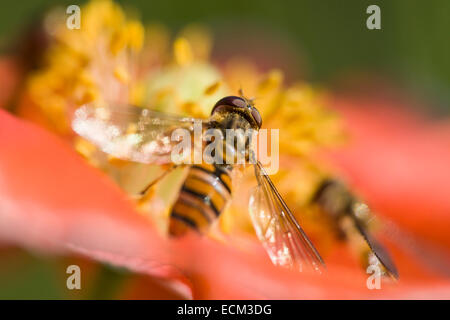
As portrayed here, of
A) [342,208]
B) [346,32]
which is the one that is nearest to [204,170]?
[342,208]

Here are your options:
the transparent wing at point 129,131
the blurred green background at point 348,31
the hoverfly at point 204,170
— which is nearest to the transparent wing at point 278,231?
the hoverfly at point 204,170

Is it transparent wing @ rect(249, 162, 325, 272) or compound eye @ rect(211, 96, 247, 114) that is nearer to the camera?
transparent wing @ rect(249, 162, 325, 272)

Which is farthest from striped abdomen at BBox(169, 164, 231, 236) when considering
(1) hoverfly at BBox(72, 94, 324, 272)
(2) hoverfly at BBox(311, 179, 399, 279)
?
(2) hoverfly at BBox(311, 179, 399, 279)

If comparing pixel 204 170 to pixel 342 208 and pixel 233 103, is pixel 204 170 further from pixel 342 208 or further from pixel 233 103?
pixel 342 208

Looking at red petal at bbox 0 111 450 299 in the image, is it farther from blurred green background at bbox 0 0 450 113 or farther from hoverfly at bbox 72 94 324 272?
blurred green background at bbox 0 0 450 113

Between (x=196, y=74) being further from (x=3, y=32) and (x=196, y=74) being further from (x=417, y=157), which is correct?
(x=417, y=157)

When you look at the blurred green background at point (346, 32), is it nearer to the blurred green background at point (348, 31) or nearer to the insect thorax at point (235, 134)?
the blurred green background at point (348, 31)

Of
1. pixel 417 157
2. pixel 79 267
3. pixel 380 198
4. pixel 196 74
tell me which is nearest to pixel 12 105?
pixel 196 74
